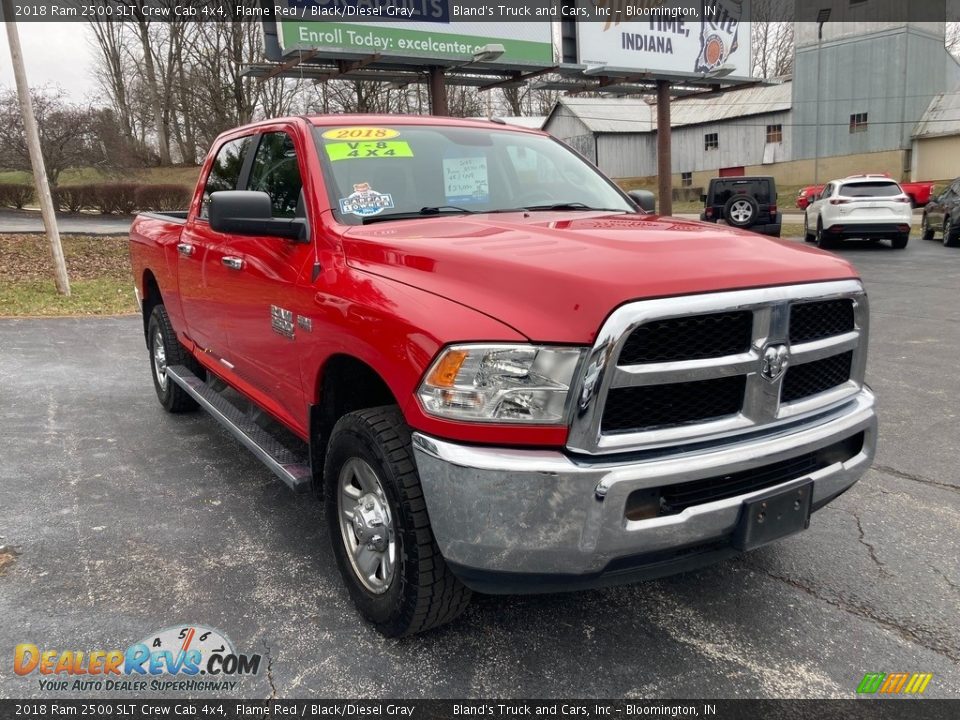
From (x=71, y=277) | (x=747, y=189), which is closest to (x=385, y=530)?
(x=71, y=277)

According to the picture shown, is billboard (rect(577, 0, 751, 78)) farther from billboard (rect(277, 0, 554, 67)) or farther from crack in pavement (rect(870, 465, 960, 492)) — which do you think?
crack in pavement (rect(870, 465, 960, 492))

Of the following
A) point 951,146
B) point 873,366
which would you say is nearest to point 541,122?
point 951,146

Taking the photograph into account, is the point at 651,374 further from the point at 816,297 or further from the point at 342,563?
the point at 342,563

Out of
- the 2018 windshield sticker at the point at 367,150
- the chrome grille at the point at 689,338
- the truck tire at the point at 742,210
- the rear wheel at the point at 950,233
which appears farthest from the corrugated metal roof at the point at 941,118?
the chrome grille at the point at 689,338

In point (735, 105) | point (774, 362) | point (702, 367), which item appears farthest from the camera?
point (735, 105)

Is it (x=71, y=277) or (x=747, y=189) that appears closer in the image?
(x=71, y=277)

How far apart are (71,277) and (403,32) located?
8.26 m

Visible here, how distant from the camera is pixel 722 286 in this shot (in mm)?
2273

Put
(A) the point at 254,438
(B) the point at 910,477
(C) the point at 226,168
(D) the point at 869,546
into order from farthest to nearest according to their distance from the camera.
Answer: (C) the point at 226,168 < (B) the point at 910,477 < (A) the point at 254,438 < (D) the point at 869,546

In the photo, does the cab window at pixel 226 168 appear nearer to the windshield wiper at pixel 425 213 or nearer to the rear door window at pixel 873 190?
the windshield wiper at pixel 425 213

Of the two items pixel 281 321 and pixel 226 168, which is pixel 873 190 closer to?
pixel 226 168

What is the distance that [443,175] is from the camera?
3.53 m

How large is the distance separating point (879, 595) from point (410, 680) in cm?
188

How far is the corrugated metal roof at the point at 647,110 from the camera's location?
4561 cm
